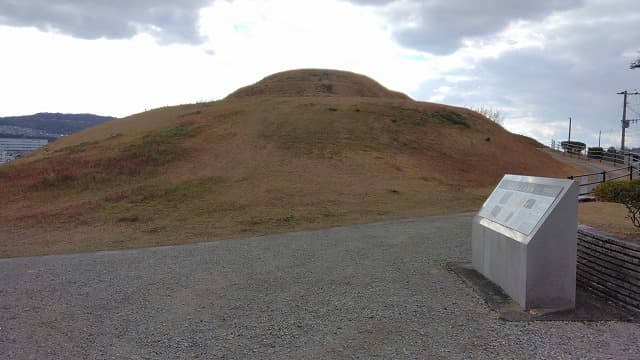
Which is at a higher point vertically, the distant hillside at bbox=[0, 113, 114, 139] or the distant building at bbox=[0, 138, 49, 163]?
the distant hillside at bbox=[0, 113, 114, 139]

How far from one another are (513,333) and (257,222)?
1042 cm

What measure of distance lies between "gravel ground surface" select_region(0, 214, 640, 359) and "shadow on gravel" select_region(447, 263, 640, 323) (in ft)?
0.53

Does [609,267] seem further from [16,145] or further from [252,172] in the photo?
[16,145]

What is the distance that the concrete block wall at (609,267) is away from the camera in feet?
17.9

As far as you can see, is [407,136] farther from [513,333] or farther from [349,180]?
[513,333]

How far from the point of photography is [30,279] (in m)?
8.01

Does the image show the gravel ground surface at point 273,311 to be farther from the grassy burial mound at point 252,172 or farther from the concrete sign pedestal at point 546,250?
the grassy burial mound at point 252,172

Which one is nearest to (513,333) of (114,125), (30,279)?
(30,279)

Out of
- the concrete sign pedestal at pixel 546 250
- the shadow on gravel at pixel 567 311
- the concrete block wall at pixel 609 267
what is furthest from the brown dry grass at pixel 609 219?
the concrete sign pedestal at pixel 546 250

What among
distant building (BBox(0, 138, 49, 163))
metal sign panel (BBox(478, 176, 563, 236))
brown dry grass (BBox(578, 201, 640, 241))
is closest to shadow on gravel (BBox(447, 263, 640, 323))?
metal sign panel (BBox(478, 176, 563, 236))

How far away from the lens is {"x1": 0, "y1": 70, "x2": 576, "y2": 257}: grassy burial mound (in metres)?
14.9

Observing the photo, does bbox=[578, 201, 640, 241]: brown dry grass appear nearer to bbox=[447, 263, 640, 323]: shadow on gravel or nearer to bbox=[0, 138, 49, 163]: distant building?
bbox=[447, 263, 640, 323]: shadow on gravel

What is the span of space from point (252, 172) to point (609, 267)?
17902mm

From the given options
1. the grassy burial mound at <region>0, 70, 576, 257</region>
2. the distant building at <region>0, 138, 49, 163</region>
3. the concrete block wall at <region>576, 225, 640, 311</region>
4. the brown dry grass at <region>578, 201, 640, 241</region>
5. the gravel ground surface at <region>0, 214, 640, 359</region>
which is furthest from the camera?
the distant building at <region>0, 138, 49, 163</region>
